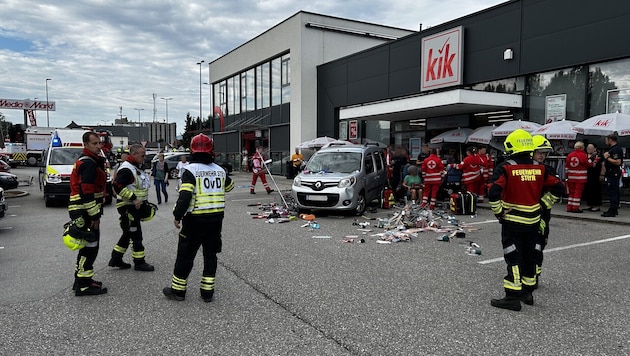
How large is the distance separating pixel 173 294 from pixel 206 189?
1.22m

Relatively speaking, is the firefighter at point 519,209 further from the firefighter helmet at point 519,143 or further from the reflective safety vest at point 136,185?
the reflective safety vest at point 136,185

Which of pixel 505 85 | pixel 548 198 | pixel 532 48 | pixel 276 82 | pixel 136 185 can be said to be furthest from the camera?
pixel 276 82

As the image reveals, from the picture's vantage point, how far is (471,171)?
12234 mm

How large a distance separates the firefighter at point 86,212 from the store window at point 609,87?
520 inches

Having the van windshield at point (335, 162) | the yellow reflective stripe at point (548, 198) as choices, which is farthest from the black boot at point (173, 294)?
the van windshield at point (335, 162)

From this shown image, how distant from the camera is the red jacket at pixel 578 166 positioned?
421 inches

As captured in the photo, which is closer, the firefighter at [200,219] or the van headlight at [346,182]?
the firefighter at [200,219]

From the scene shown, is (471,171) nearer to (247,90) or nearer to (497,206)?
(497,206)

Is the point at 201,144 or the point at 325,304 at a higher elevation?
the point at 201,144

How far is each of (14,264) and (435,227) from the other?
7.52 meters

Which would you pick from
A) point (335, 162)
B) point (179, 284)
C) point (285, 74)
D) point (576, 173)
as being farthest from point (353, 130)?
point (179, 284)

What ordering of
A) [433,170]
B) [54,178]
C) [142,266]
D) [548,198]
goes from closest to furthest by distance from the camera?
[548,198] < [142,266] < [433,170] < [54,178]

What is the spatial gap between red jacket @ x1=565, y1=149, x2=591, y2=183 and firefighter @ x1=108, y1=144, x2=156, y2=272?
32.4 ft

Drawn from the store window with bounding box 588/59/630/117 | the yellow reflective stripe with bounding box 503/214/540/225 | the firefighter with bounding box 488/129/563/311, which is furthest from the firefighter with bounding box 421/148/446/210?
the yellow reflective stripe with bounding box 503/214/540/225
